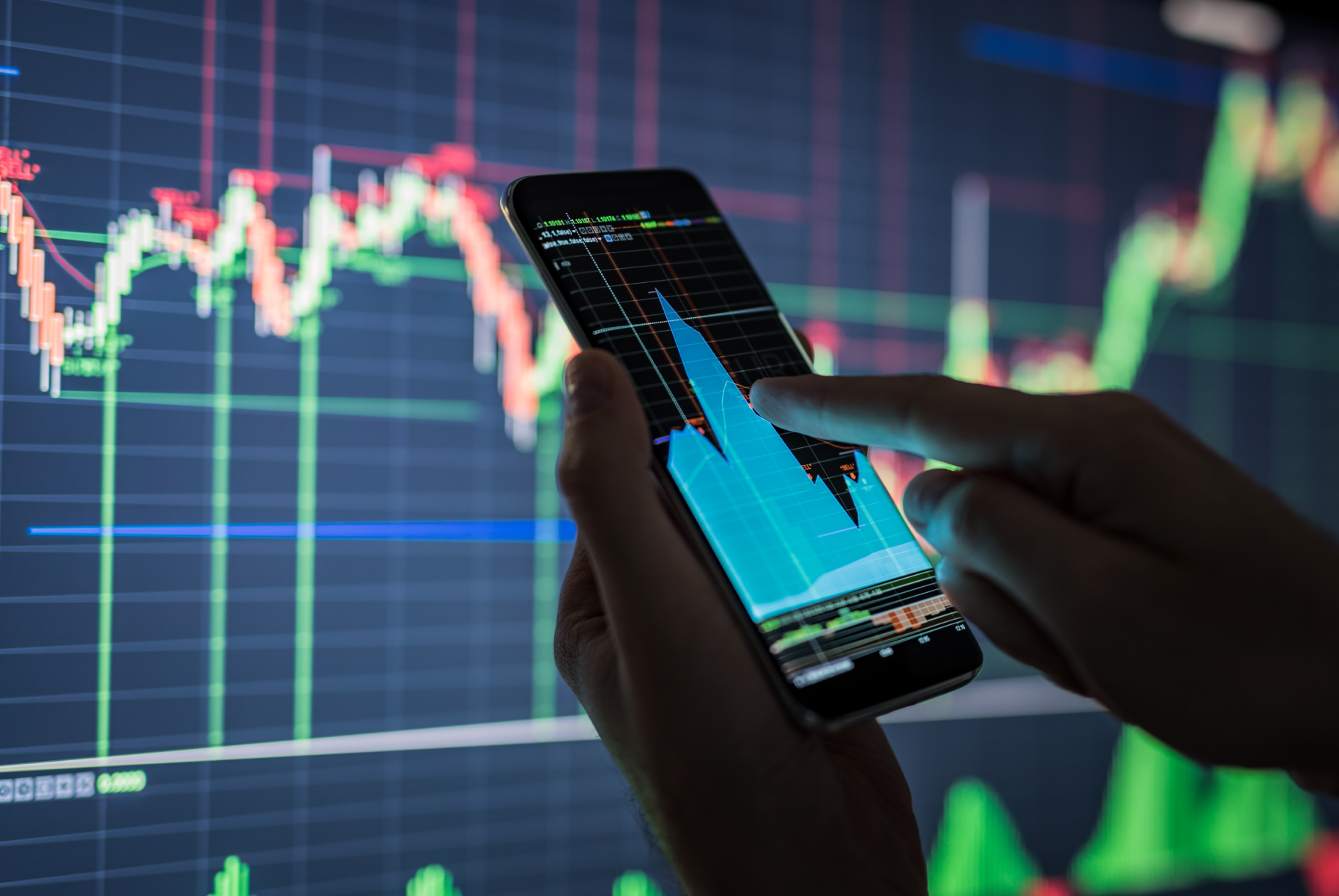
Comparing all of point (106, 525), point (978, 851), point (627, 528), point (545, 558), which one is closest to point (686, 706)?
point (627, 528)

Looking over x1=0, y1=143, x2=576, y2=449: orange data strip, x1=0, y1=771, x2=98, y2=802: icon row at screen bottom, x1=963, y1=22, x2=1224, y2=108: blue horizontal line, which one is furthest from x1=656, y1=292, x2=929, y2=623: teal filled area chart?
x1=963, y1=22, x2=1224, y2=108: blue horizontal line

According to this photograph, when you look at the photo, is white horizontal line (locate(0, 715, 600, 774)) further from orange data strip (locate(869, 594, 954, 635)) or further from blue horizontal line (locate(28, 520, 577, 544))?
orange data strip (locate(869, 594, 954, 635))

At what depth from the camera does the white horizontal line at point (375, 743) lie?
62 centimetres

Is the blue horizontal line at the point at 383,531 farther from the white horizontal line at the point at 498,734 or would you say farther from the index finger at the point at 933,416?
the index finger at the point at 933,416

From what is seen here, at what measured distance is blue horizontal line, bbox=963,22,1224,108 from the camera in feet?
3.30

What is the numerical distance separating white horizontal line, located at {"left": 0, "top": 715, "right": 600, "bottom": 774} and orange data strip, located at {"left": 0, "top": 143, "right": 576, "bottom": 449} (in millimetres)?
263

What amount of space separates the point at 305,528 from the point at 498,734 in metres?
0.25

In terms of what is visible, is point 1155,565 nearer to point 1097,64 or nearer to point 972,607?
point 972,607

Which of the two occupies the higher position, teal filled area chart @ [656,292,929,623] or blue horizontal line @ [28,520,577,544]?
teal filled area chart @ [656,292,929,623]

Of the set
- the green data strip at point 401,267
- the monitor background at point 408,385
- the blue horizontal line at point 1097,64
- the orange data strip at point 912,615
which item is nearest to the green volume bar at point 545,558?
the monitor background at point 408,385

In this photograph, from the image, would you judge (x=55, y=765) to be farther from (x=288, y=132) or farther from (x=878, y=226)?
(x=878, y=226)

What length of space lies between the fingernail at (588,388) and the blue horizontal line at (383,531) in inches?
11.1

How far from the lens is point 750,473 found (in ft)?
1.75

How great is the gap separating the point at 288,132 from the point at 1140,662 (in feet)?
2.27
